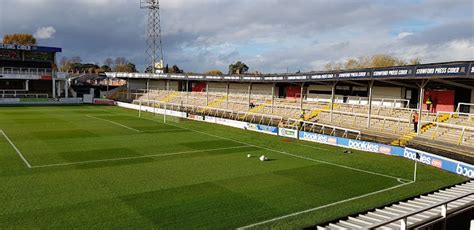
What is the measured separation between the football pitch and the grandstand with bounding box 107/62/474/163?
388 centimetres

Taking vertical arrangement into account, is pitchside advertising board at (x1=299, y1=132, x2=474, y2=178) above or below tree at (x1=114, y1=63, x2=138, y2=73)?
below

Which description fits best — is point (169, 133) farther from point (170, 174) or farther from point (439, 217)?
point (439, 217)

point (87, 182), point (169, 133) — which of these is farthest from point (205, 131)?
point (87, 182)

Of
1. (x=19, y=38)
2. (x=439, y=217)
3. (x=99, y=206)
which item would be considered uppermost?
(x=19, y=38)

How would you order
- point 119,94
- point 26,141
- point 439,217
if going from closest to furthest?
point 439,217, point 26,141, point 119,94

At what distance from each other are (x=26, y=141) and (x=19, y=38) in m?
102

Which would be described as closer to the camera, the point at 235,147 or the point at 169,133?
the point at 235,147

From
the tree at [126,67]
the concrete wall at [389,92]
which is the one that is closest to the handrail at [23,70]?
the concrete wall at [389,92]

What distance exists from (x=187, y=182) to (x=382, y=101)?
21.9 metres

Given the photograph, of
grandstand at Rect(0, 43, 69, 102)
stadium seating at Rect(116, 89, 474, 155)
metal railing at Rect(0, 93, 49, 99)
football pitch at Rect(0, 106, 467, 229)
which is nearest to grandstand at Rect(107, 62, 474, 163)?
stadium seating at Rect(116, 89, 474, 155)

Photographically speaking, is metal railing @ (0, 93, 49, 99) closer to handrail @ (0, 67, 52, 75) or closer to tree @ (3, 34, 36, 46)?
handrail @ (0, 67, 52, 75)

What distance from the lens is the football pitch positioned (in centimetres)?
1191

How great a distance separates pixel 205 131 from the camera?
3388 centimetres

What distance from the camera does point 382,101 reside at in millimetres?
32062
